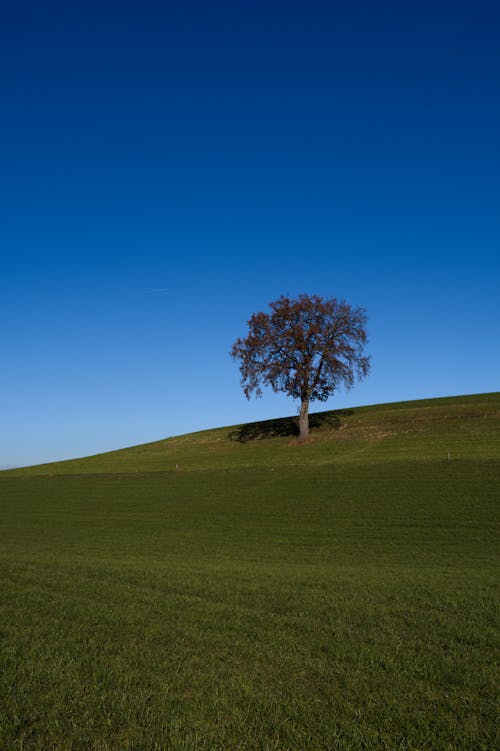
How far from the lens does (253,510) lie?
1170 inches

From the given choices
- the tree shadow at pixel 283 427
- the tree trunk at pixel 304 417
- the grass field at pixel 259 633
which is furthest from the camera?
the tree shadow at pixel 283 427

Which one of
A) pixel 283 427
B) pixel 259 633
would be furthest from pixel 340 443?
pixel 259 633

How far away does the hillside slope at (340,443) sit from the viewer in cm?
4228

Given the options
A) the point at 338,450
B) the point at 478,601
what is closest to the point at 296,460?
the point at 338,450

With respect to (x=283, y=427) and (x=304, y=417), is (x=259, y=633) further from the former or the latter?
(x=283, y=427)

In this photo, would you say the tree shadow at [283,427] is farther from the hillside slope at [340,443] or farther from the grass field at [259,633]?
the grass field at [259,633]

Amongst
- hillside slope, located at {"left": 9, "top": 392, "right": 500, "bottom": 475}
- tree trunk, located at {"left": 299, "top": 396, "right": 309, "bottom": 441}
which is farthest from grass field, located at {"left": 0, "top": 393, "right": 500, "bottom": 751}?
tree trunk, located at {"left": 299, "top": 396, "right": 309, "bottom": 441}

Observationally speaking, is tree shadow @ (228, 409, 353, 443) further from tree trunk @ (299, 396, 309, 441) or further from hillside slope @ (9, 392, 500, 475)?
tree trunk @ (299, 396, 309, 441)

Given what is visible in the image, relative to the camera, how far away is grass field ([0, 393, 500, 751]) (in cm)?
496

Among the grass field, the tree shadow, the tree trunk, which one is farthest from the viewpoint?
the tree shadow

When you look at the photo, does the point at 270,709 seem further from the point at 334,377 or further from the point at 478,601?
the point at 334,377

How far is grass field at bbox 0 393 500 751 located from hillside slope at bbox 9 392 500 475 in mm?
16047

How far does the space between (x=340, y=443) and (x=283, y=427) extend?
49.0 feet

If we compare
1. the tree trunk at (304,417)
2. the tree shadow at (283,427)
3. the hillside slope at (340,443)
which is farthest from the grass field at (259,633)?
the tree shadow at (283,427)
